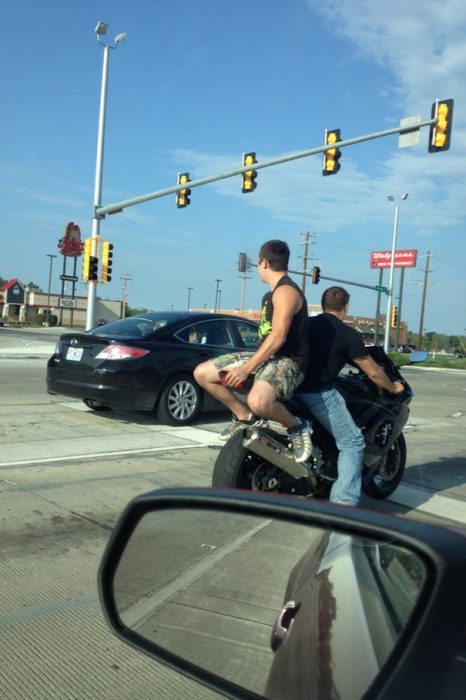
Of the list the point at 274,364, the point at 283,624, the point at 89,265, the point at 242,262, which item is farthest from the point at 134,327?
the point at 242,262

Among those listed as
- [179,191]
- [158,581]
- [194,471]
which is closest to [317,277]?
[179,191]

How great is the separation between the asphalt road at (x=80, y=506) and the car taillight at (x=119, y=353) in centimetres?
93

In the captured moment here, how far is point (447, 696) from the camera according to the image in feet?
3.73

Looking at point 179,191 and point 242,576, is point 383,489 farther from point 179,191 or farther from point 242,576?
point 179,191

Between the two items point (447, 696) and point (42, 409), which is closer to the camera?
point (447, 696)

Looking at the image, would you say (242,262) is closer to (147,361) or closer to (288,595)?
(147,361)

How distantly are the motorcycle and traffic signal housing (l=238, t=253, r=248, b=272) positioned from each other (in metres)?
30.0

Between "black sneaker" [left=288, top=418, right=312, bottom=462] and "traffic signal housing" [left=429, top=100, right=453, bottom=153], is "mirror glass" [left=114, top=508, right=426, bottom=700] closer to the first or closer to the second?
"black sneaker" [left=288, top=418, right=312, bottom=462]

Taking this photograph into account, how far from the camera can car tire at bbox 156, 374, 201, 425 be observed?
8.49 metres

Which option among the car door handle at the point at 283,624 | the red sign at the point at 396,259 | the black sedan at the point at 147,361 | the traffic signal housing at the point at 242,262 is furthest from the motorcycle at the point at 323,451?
the red sign at the point at 396,259

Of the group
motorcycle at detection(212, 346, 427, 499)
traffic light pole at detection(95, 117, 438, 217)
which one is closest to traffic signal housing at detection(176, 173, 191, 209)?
traffic light pole at detection(95, 117, 438, 217)

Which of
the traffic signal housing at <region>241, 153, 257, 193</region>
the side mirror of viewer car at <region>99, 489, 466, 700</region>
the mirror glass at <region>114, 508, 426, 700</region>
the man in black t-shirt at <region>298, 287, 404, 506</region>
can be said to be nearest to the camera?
the side mirror of viewer car at <region>99, 489, 466, 700</region>

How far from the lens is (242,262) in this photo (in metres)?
36.0

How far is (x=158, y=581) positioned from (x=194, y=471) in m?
4.40
